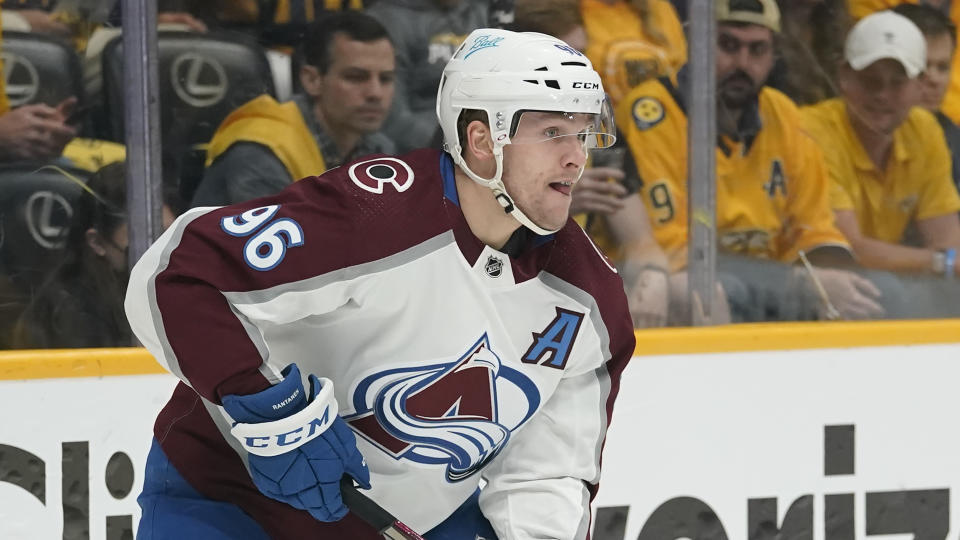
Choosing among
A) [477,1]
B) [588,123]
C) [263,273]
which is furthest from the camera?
[477,1]

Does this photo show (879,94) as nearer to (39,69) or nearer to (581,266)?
(581,266)

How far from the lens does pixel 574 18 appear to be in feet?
9.64

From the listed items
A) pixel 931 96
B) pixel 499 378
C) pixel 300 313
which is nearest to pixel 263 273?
pixel 300 313

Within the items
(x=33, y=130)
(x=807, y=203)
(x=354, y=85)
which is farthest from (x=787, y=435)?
(x=33, y=130)

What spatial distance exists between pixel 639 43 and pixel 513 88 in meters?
1.20

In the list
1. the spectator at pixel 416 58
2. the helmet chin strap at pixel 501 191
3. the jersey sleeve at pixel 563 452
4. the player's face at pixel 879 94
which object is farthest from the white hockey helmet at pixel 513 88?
the player's face at pixel 879 94

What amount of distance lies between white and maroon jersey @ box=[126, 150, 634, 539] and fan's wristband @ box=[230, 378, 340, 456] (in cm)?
6

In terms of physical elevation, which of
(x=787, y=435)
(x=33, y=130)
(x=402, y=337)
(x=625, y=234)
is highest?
(x=33, y=130)

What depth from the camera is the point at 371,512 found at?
1893 mm

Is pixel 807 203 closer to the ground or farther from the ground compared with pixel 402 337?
farther from the ground

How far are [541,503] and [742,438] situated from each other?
978mm

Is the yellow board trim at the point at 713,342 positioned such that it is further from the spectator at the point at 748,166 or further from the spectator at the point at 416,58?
the spectator at the point at 416,58

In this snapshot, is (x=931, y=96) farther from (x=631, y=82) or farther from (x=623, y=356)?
(x=623, y=356)

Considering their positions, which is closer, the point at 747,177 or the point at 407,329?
the point at 407,329
